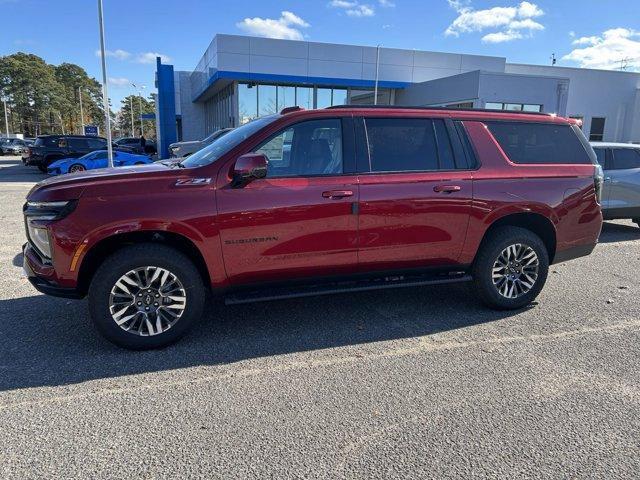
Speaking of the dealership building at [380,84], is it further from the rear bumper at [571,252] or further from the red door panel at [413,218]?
the red door panel at [413,218]

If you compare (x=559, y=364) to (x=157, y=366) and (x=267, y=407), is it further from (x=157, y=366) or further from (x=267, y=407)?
(x=157, y=366)

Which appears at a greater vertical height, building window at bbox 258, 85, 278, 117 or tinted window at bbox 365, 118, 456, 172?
building window at bbox 258, 85, 278, 117

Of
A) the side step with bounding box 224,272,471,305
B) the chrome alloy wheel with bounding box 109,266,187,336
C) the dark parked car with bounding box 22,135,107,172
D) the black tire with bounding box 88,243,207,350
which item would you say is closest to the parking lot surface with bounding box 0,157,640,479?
the black tire with bounding box 88,243,207,350

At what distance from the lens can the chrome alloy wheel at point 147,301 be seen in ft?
12.2

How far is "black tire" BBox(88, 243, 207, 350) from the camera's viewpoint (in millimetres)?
3658

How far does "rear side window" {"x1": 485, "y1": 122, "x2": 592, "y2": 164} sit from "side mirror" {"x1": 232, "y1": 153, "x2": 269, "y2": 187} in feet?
8.08

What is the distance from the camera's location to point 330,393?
3234mm

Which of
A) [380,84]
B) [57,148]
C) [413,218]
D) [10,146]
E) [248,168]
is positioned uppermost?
[380,84]

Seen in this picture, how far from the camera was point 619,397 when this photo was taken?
10.6ft

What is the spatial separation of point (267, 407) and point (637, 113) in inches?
1407

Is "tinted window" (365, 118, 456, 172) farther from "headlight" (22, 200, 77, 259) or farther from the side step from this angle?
"headlight" (22, 200, 77, 259)

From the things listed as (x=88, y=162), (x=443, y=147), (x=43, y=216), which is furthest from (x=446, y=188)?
(x=88, y=162)

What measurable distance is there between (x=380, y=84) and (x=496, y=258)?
2434 centimetres

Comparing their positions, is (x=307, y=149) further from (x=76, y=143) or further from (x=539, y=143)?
(x=76, y=143)
